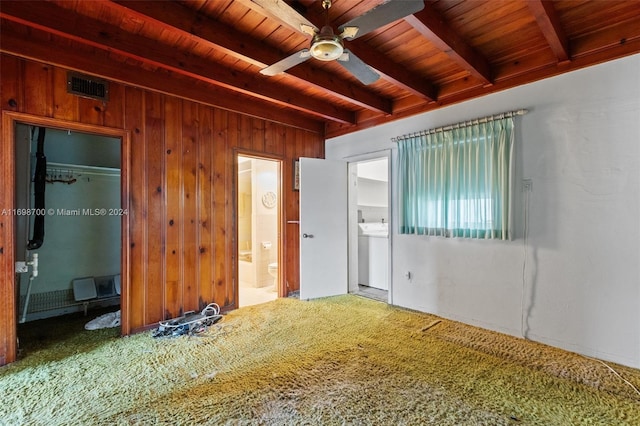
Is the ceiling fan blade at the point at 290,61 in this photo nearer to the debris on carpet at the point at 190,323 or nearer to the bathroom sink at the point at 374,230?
the debris on carpet at the point at 190,323

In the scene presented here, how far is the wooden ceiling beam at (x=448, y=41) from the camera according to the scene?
77.5 inches

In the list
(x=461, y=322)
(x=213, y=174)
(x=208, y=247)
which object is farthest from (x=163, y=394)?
(x=461, y=322)

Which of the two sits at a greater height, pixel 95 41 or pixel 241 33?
pixel 241 33

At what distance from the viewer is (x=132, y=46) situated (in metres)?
2.30

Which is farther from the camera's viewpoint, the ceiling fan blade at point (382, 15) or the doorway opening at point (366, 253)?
the doorway opening at point (366, 253)

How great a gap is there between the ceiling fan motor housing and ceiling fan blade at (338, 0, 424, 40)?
81 mm

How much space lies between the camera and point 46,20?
1988 millimetres

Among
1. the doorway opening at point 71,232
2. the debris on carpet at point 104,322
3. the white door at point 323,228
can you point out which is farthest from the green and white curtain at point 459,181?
the debris on carpet at point 104,322

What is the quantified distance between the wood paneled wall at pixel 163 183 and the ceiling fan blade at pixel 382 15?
2155 mm

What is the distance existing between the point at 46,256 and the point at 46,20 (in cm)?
254

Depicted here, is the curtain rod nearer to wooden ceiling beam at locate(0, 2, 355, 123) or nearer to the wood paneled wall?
wooden ceiling beam at locate(0, 2, 355, 123)

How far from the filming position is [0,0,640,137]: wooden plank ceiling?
200 cm

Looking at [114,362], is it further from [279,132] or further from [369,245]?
[369,245]

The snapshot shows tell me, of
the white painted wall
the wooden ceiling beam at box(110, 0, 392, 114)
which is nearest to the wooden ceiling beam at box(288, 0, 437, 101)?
the white painted wall
